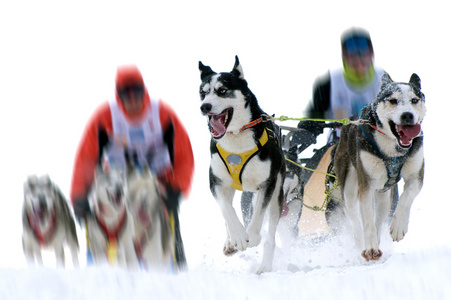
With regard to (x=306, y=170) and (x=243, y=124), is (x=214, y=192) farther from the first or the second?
(x=306, y=170)

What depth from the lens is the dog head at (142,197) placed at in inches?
138

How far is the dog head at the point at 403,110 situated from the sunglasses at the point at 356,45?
5.27 feet

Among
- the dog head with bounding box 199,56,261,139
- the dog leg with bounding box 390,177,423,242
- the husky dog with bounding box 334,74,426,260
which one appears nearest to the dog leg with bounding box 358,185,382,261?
the husky dog with bounding box 334,74,426,260

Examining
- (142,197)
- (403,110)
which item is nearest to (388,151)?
(403,110)

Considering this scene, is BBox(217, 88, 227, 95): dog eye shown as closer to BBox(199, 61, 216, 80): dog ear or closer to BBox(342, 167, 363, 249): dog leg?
BBox(199, 61, 216, 80): dog ear

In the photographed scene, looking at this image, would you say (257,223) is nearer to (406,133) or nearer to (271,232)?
(271,232)

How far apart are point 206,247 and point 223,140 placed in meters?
1.11

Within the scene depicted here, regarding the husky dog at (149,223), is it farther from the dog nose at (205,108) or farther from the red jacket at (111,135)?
the dog nose at (205,108)

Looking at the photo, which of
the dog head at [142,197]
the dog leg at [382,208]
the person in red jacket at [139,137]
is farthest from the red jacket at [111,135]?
the dog leg at [382,208]

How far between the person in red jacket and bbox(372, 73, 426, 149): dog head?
1.22 m

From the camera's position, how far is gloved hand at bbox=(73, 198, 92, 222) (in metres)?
3.53

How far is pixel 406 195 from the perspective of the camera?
347cm

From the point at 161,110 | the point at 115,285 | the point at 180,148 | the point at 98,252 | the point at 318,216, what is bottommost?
the point at 318,216

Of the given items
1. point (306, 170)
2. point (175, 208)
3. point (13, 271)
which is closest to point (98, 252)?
point (175, 208)
